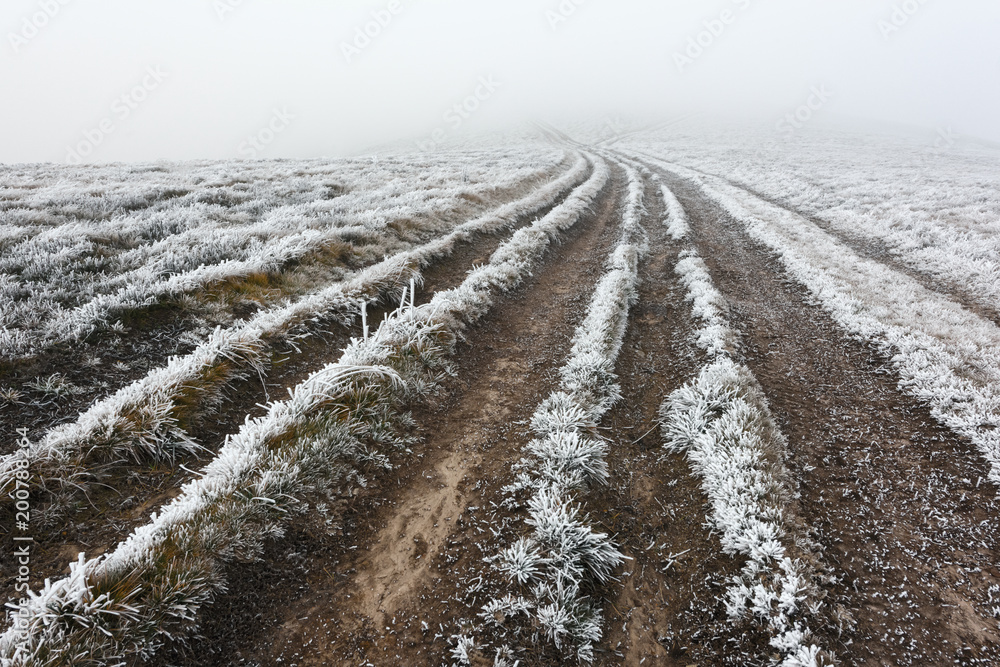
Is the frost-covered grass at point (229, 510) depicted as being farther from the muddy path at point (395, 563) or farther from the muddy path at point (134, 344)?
the muddy path at point (134, 344)

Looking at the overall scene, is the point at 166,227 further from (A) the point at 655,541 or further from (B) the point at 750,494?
(B) the point at 750,494

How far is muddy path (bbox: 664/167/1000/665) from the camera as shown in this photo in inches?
131

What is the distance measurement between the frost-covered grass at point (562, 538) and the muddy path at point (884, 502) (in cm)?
188

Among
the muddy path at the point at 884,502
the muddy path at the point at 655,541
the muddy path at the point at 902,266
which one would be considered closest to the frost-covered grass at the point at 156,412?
the muddy path at the point at 655,541

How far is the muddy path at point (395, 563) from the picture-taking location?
10.1 ft

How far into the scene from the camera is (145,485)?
13.3 feet

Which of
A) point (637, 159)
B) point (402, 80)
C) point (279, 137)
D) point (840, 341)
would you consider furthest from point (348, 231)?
point (402, 80)

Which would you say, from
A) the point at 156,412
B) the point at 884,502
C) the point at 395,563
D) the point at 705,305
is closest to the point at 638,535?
the point at 395,563

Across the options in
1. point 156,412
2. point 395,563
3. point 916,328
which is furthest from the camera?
point 916,328

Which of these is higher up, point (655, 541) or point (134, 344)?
point (134, 344)

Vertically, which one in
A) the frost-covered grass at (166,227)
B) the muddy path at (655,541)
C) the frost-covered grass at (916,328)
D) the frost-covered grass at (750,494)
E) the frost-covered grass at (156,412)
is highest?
the frost-covered grass at (166,227)

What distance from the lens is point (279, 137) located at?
110m

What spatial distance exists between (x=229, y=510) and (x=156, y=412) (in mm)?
1792

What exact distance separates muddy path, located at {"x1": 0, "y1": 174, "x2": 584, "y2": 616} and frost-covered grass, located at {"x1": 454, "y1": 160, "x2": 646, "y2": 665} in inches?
127
